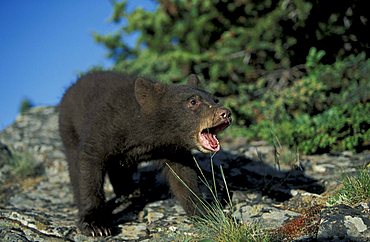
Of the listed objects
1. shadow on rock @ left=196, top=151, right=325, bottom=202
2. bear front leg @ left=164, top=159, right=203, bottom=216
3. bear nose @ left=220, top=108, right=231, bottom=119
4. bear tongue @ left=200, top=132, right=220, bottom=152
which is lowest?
shadow on rock @ left=196, top=151, right=325, bottom=202

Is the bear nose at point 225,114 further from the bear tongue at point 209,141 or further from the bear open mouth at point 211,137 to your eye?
the bear tongue at point 209,141

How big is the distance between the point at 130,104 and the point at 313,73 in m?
4.30

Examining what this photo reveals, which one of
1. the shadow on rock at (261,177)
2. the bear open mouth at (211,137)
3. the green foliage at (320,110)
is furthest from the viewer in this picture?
the green foliage at (320,110)

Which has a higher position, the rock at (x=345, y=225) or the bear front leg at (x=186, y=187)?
the bear front leg at (x=186, y=187)

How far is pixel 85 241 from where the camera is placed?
5238 millimetres

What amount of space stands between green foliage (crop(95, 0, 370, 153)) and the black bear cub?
2783mm

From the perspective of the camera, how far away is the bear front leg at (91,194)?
5.44 metres

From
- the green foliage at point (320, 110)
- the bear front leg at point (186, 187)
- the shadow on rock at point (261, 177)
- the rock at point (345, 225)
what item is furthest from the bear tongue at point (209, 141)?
the green foliage at point (320, 110)

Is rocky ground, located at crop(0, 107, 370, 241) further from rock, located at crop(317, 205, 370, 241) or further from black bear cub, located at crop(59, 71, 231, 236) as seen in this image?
black bear cub, located at crop(59, 71, 231, 236)

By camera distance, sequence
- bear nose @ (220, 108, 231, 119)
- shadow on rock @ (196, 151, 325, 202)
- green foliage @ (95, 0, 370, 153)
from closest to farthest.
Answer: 1. bear nose @ (220, 108, 231, 119)
2. shadow on rock @ (196, 151, 325, 202)
3. green foliage @ (95, 0, 370, 153)

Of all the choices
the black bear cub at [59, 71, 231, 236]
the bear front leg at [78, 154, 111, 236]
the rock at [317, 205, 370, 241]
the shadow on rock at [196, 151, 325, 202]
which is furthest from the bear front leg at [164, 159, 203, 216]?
the rock at [317, 205, 370, 241]

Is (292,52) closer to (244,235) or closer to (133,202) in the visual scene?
(133,202)

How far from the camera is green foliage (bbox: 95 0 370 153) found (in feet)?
26.5

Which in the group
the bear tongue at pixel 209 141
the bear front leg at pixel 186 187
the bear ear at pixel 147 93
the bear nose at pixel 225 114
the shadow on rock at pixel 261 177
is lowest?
the shadow on rock at pixel 261 177
